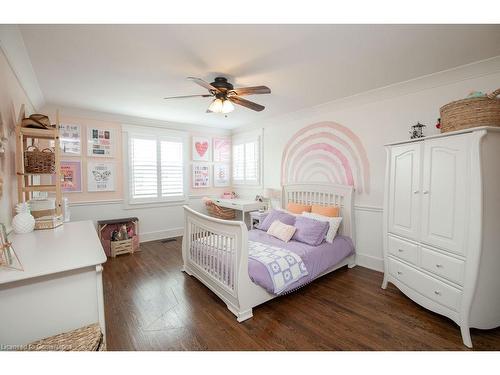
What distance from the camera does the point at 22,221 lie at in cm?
186

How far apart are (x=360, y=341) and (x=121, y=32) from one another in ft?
10.0

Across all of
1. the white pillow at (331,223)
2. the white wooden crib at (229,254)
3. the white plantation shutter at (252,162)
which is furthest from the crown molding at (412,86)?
the white pillow at (331,223)

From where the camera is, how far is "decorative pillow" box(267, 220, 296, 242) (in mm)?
2928

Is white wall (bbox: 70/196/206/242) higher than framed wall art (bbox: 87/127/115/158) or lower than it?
lower

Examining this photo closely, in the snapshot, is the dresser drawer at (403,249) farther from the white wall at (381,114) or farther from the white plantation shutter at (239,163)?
the white plantation shutter at (239,163)

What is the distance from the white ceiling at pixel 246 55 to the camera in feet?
5.53

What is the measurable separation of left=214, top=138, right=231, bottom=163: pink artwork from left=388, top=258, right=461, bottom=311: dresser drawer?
4074 mm

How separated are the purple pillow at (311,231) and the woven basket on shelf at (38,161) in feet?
9.19

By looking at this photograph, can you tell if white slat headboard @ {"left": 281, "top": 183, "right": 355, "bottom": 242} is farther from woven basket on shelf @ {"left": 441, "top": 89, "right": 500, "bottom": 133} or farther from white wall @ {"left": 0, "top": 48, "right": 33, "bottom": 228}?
white wall @ {"left": 0, "top": 48, "right": 33, "bottom": 228}

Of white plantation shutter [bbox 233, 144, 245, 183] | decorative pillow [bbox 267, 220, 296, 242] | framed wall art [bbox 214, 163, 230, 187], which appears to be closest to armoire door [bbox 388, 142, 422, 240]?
decorative pillow [bbox 267, 220, 296, 242]

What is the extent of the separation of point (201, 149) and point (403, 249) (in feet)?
13.9

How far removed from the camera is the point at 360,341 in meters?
1.77

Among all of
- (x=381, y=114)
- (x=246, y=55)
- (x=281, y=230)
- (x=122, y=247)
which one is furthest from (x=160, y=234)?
(x=381, y=114)

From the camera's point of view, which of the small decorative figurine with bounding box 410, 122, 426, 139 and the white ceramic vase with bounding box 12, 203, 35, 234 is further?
the small decorative figurine with bounding box 410, 122, 426, 139
